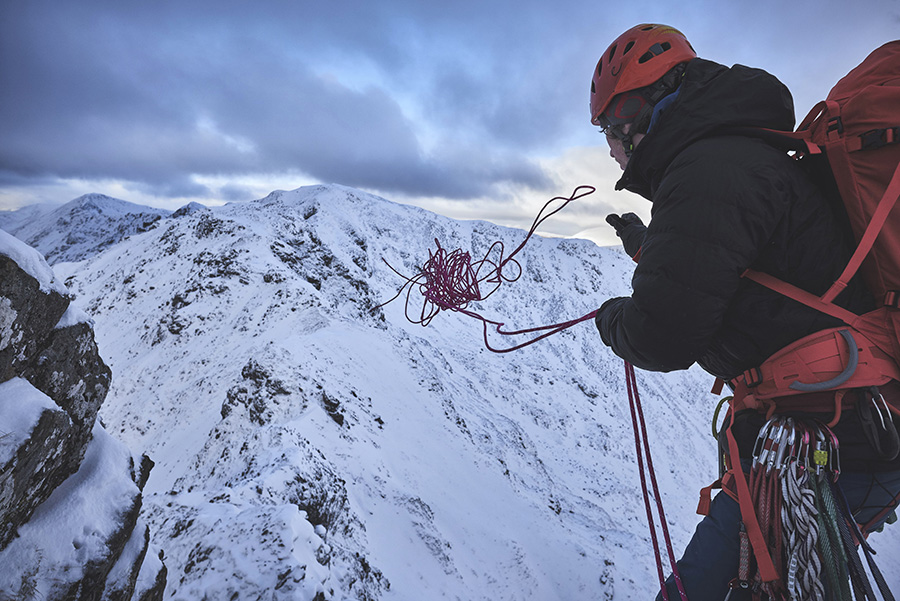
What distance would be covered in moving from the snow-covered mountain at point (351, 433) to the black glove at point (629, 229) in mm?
3273

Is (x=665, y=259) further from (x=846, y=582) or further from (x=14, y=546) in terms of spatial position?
(x=14, y=546)

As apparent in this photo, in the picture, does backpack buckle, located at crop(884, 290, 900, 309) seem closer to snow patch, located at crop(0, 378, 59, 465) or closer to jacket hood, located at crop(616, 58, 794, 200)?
jacket hood, located at crop(616, 58, 794, 200)

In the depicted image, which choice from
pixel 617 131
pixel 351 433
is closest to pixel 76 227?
pixel 351 433

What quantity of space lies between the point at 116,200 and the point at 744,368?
176 ft

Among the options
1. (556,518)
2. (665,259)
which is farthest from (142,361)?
(665,259)

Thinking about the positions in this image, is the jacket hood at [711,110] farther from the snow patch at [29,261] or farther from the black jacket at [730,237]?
the snow patch at [29,261]

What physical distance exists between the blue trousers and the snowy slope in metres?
34.3

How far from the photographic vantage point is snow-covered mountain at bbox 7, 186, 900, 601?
3.63 m

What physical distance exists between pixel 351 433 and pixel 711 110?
609 cm

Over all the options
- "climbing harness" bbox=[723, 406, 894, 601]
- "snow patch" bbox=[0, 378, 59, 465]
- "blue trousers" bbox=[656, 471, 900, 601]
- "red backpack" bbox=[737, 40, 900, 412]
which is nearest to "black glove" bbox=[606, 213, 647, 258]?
"red backpack" bbox=[737, 40, 900, 412]

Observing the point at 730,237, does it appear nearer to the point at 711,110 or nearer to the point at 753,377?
the point at 711,110

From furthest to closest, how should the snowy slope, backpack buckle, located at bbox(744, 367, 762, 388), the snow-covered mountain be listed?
the snowy slope < the snow-covered mountain < backpack buckle, located at bbox(744, 367, 762, 388)

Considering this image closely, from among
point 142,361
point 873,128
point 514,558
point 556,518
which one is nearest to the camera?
point 873,128

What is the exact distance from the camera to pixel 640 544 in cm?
780
